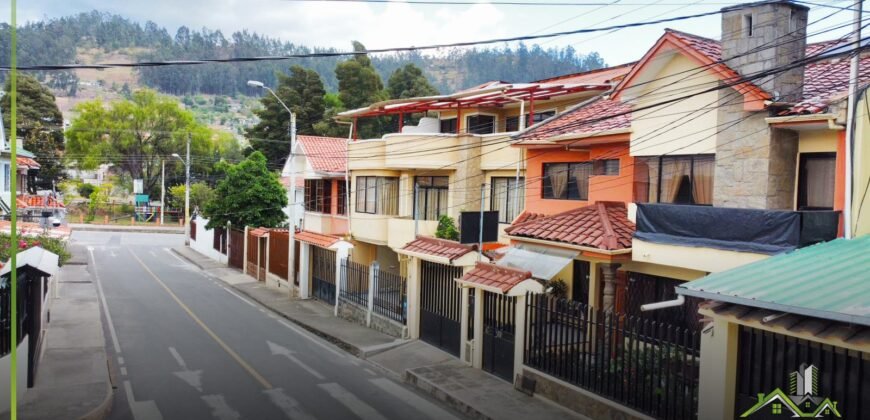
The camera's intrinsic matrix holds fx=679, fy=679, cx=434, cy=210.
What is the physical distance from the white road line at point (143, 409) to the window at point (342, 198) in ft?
64.8

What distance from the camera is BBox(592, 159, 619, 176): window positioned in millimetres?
17125

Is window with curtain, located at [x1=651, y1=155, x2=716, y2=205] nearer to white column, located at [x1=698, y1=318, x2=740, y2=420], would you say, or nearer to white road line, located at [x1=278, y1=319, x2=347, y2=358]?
white column, located at [x1=698, y1=318, x2=740, y2=420]

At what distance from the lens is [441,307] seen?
54.5 ft

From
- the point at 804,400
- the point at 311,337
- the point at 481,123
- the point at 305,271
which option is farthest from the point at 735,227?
the point at 305,271

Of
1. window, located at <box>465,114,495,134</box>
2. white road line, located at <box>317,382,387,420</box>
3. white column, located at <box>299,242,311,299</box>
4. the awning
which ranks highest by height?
window, located at <box>465,114,495,134</box>

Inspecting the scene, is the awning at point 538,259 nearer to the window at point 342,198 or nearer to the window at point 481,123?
the window at point 481,123

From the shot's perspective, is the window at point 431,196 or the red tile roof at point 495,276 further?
the window at point 431,196

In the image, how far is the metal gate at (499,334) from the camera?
45.3ft

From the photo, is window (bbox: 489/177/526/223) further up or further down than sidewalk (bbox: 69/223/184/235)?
further up

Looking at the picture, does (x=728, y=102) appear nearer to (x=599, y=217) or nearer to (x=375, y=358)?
(x=599, y=217)

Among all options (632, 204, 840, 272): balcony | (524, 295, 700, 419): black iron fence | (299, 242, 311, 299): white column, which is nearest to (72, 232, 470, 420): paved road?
(299, 242, 311, 299): white column

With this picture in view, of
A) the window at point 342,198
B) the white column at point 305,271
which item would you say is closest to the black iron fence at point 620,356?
the white column at point 305,271

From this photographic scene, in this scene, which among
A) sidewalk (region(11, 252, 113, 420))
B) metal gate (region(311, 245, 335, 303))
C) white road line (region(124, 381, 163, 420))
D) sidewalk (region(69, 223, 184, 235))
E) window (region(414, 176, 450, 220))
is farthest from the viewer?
sidewalk (region(69, 223, 184, 235))

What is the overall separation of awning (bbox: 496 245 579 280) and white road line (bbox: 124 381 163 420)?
7354 millimetres
